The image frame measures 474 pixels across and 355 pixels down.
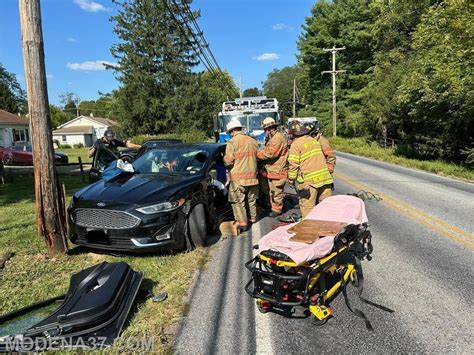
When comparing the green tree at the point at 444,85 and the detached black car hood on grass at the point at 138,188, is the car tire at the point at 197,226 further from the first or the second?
the green tree at the point at 444,85

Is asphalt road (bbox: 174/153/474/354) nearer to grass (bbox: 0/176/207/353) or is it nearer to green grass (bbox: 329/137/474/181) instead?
grass (bbox: 0/176/207/353)

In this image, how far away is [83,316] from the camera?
3.08 meters

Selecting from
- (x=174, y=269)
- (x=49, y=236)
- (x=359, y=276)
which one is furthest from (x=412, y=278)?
(x=49, y=236)

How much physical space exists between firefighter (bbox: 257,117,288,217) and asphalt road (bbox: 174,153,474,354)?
0.83 metres

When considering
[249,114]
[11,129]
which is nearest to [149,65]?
[11,129]

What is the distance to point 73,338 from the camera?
119 inches

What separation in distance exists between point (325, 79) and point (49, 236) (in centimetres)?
5041

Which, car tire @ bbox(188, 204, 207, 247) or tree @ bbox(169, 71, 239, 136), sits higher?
tree @ bbox(169, 71, 239, 136)

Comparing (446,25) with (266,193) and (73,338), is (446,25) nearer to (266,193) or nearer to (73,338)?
(266,193)

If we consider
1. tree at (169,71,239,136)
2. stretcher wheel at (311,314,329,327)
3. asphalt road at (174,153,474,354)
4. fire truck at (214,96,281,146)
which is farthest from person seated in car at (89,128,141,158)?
tree at (169,71,239,136)

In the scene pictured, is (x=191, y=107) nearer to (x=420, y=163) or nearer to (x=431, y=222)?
(x=420, y=163)

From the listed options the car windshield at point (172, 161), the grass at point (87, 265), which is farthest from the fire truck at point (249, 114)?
the grass at point (87, 265)

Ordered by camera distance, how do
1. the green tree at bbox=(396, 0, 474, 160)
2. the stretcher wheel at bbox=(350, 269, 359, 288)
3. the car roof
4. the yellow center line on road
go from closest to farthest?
the stretcher wheel at bbox=(350, 269, 359, 288), the yellow center line on road, the car roof, the green tree at bbox=(396, 0, 474, 160)

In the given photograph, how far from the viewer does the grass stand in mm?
3531
